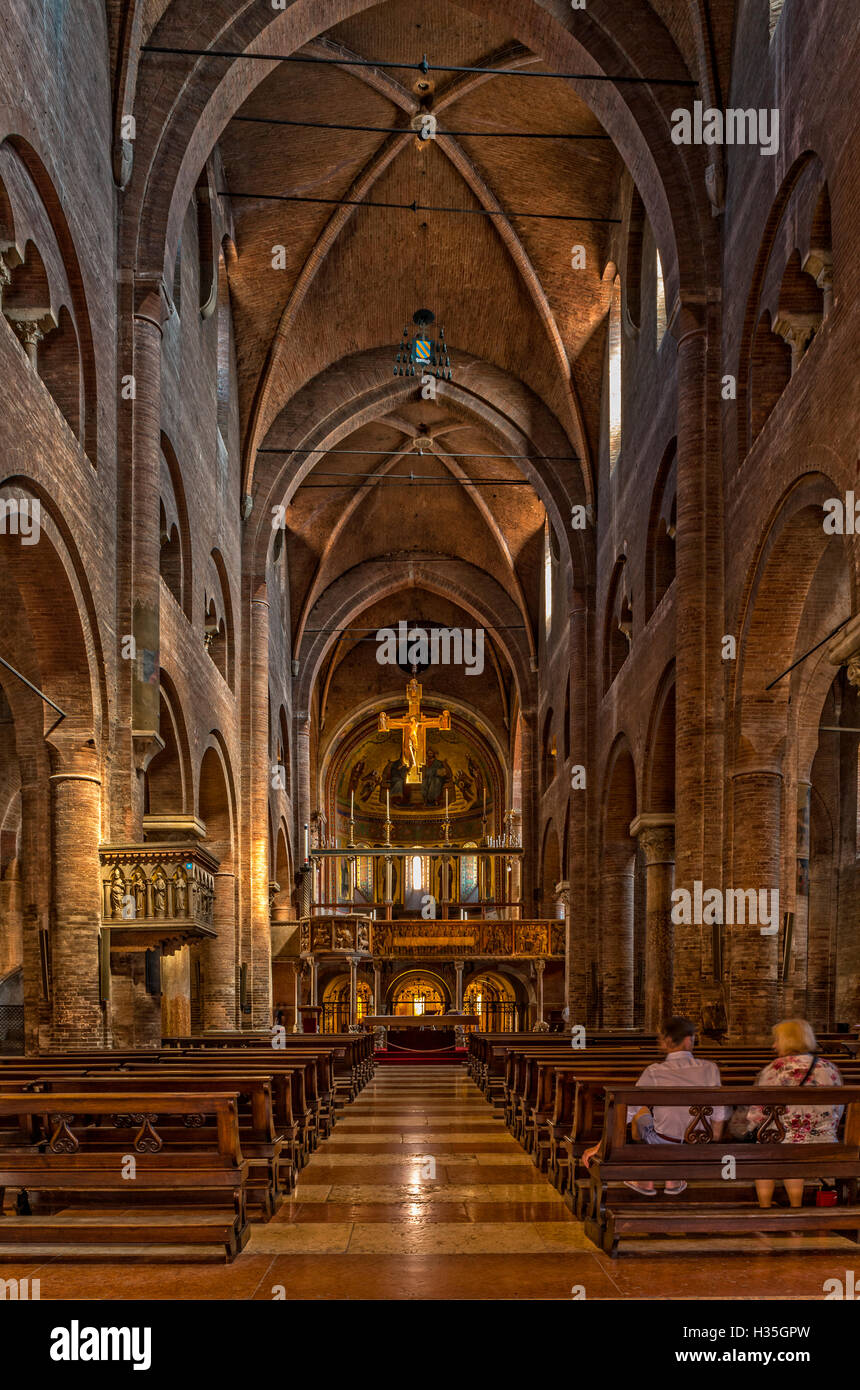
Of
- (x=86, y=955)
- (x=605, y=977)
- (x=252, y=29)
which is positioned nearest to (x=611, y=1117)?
(x=86, y=955)

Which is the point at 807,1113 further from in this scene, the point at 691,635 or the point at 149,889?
the point at 691,635

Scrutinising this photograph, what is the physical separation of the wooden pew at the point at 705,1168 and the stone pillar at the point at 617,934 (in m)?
19.1

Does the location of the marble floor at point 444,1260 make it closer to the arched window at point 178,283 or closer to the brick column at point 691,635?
the brick column at point 691,635

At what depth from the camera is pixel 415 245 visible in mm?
27766

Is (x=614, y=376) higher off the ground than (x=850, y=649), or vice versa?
(x=614, y=376)

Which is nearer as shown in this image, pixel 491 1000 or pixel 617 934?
pixel 617 934

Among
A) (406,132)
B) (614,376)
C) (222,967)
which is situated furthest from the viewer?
(614,376)

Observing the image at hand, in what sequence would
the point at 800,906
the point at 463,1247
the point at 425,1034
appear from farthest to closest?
the point at 425,1034, the point at 800,906, the point at 463,1247

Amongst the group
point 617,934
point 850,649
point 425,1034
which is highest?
point 850,649

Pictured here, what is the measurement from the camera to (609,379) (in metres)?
27.0

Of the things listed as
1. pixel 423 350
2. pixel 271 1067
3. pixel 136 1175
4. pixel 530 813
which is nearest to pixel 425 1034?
pixel 530 813

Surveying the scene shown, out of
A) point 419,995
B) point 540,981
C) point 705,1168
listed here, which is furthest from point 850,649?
point 419,995

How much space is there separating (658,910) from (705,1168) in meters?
14.4
